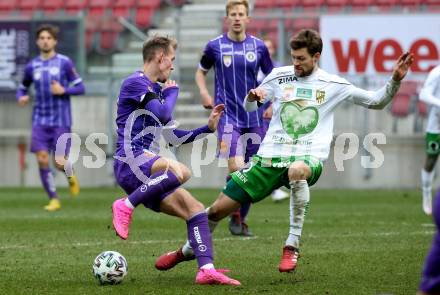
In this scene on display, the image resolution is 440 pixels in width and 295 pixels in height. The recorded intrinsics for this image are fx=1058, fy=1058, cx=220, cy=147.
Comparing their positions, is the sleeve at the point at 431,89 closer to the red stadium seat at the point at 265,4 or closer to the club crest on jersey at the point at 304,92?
the club crest on jersey at the point at 304,92

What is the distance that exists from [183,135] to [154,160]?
47 cm

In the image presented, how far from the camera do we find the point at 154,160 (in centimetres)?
771

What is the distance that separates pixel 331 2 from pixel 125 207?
14349mm

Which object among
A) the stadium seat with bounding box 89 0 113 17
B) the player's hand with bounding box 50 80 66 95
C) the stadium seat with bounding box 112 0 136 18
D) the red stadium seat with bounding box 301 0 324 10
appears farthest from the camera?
the stadium seat with bounding box 89 0 113 17

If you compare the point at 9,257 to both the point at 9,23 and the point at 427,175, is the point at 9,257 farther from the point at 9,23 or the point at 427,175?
→ the point at 9,23

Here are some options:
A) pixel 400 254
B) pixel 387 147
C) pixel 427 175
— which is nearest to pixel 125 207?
pixel 400 254

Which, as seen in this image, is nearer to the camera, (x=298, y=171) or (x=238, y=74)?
(x=298, y=171)

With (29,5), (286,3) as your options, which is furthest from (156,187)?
(29,5)

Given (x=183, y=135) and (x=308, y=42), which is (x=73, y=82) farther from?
(x=308, y=42)

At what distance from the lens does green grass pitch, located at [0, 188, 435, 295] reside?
291 inches

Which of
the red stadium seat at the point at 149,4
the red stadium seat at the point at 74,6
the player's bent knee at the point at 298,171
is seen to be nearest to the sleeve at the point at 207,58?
the player's bent knee at the point at 298,171

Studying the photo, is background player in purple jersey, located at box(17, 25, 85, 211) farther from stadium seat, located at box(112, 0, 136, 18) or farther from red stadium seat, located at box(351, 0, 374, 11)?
stadium seat, located at box(112, 0, 136, 18)

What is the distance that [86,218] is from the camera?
1322 centimetres

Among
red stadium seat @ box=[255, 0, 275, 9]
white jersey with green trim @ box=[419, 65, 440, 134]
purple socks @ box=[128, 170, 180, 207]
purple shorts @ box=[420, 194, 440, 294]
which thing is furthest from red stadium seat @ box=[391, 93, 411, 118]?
purple shorts @ box=[420, 194, 440, 294]
